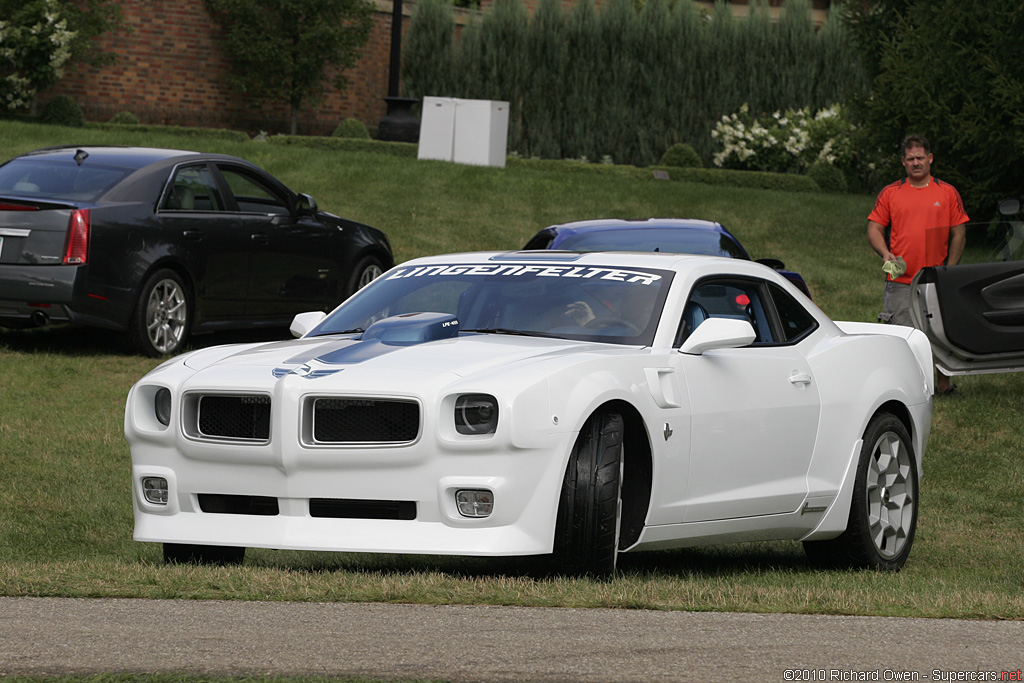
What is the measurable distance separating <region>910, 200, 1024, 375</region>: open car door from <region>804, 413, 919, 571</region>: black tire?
3.93m

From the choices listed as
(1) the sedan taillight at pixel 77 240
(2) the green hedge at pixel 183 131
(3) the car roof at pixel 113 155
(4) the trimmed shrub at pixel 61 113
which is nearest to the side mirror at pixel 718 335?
(1) the sedan taillight at pixel 77 240

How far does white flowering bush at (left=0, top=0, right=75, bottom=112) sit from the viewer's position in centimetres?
3372

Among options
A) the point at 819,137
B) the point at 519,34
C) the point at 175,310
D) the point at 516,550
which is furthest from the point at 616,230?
the point at 519,34

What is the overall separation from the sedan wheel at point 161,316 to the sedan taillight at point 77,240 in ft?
2.20

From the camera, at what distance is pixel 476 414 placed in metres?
5.84

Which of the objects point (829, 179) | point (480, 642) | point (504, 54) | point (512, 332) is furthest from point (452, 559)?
point (504, 54)

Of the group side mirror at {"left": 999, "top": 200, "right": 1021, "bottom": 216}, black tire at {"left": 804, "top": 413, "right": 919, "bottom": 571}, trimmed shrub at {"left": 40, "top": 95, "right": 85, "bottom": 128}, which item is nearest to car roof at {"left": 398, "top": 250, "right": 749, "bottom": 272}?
black tire at {"left": 804, "top": 413, "right": 919, "bottom": 571}

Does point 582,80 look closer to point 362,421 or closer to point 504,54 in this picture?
point 504,54

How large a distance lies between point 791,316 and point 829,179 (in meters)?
27.1

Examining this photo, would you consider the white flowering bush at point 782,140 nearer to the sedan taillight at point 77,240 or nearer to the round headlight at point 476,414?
the sedan taillight at point 77,240

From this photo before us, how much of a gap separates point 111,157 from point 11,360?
6.66 ft

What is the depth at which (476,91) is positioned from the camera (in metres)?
39.3

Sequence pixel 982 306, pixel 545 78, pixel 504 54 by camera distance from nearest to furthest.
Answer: pixel 982 306, pixel 504 54, pixel 545 78

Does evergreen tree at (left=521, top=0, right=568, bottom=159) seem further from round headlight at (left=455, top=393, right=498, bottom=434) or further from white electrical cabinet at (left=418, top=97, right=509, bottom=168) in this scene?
round headlight at (left=455, top=393, right=498, bottom=434)
